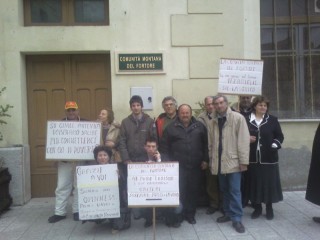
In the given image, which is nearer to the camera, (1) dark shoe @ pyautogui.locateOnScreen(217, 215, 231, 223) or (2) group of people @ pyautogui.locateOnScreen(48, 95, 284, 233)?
(2) group of people @ pyautogui.locateOnScreen(48, 95, 284, 233)

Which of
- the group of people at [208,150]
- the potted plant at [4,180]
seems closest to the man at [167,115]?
the group of people at [208,150]

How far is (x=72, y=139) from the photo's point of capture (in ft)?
21.4

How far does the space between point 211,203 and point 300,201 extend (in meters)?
1.59

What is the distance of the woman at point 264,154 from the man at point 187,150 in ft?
2.32

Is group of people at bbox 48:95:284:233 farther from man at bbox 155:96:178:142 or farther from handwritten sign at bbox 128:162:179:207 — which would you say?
handwritten sign at bbox 128:162:179:207

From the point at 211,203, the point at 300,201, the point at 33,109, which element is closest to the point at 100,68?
the point at 33,109

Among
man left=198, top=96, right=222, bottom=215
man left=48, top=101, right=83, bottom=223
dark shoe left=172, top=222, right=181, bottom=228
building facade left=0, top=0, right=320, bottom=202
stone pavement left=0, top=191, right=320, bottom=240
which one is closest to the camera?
stone pavement left=0, top=191, right=320, bottom=240

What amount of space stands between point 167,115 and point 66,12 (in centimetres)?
277

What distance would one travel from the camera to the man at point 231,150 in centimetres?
600

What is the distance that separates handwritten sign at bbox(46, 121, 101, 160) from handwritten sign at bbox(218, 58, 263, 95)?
202cm

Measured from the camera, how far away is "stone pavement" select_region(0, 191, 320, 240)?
19.3 feet

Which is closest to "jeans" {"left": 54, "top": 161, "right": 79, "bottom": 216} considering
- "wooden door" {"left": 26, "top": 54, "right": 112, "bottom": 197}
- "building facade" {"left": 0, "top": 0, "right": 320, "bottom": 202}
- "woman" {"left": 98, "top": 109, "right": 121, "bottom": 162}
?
"woman" {"left": 98, "top": 109, "right": 121, "bottom": 162}

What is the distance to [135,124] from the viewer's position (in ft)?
21.1

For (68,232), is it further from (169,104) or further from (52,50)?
(52,50)
